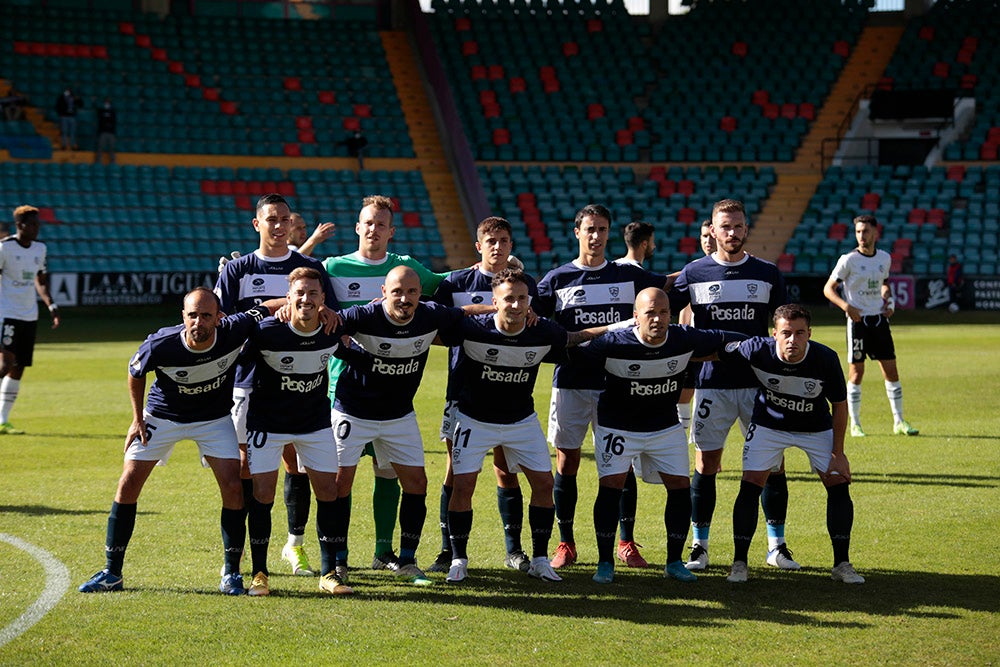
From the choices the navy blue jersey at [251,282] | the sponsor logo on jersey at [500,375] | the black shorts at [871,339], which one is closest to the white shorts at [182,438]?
the navy blue jersey at [251,282]

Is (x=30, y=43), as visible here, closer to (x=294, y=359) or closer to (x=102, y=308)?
(x=102, y=308)

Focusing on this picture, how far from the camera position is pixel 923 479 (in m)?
10.7

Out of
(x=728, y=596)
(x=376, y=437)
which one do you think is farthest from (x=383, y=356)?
(x=728, y=596)

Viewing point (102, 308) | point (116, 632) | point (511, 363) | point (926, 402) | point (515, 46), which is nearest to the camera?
point (116, 632)

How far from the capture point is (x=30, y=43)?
36406mm

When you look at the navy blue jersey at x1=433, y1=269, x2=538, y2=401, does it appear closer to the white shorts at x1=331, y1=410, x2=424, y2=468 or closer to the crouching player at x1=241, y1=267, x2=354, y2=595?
the white shorts at x1=331, y1=410, x2=424, y2=468

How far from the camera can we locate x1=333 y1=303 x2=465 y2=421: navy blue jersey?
7504mm

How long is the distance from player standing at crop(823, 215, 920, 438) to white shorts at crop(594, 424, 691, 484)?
6016 millimetres

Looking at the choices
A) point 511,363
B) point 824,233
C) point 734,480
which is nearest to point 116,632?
point 511,363

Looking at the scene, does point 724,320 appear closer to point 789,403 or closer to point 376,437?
point 789,403

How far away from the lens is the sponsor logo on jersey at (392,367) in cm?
754

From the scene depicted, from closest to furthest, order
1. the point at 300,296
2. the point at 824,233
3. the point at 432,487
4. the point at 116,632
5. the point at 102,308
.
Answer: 1. the point at 116,632
2. the point at 300,296
3. the point at 432,487
4. the point at 102,308
5. the point at 824,233

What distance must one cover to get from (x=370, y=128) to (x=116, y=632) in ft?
105

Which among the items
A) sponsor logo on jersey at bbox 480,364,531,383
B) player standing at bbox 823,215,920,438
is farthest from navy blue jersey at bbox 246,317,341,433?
player standing at bbox 823,215,920,438
